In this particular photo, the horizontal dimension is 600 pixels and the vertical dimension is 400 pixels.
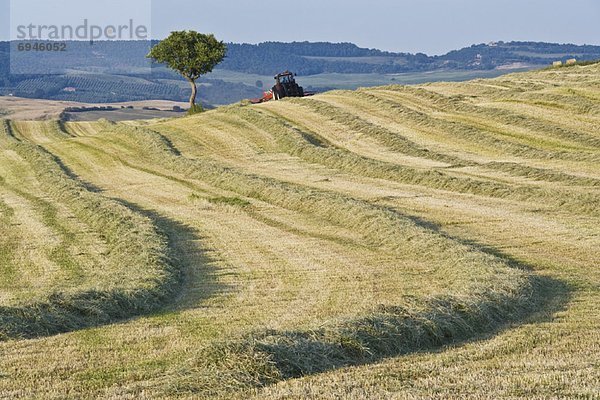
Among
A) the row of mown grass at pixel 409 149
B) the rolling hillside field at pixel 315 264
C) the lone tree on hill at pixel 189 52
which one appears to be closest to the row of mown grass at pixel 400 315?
the rolling hillside field at pixel 315 264

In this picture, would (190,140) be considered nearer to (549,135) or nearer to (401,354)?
(549,135)

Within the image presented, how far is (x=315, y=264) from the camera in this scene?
17.9 m

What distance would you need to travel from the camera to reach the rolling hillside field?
1017cm

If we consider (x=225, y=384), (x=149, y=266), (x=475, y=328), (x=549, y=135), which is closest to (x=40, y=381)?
(x=225, y=384)

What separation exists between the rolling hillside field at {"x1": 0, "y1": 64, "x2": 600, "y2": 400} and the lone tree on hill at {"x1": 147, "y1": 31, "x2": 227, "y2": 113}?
1124 inches

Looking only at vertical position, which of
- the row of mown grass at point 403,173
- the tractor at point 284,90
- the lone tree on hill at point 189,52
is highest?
the lone tree on hill at point 189,52

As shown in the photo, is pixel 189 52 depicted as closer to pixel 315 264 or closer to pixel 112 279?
pixel 315 264

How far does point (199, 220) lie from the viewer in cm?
2411

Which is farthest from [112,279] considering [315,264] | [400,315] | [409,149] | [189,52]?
[189,52]

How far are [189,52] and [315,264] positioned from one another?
5546 centimetres

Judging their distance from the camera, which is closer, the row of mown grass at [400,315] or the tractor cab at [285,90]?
the row of mown grass at [400,315]

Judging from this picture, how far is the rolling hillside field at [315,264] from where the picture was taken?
10.2m

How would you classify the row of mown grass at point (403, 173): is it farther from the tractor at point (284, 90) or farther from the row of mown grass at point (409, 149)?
the tractor at point (284, 90)

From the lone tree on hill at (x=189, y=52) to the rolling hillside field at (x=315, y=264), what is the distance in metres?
28.5
